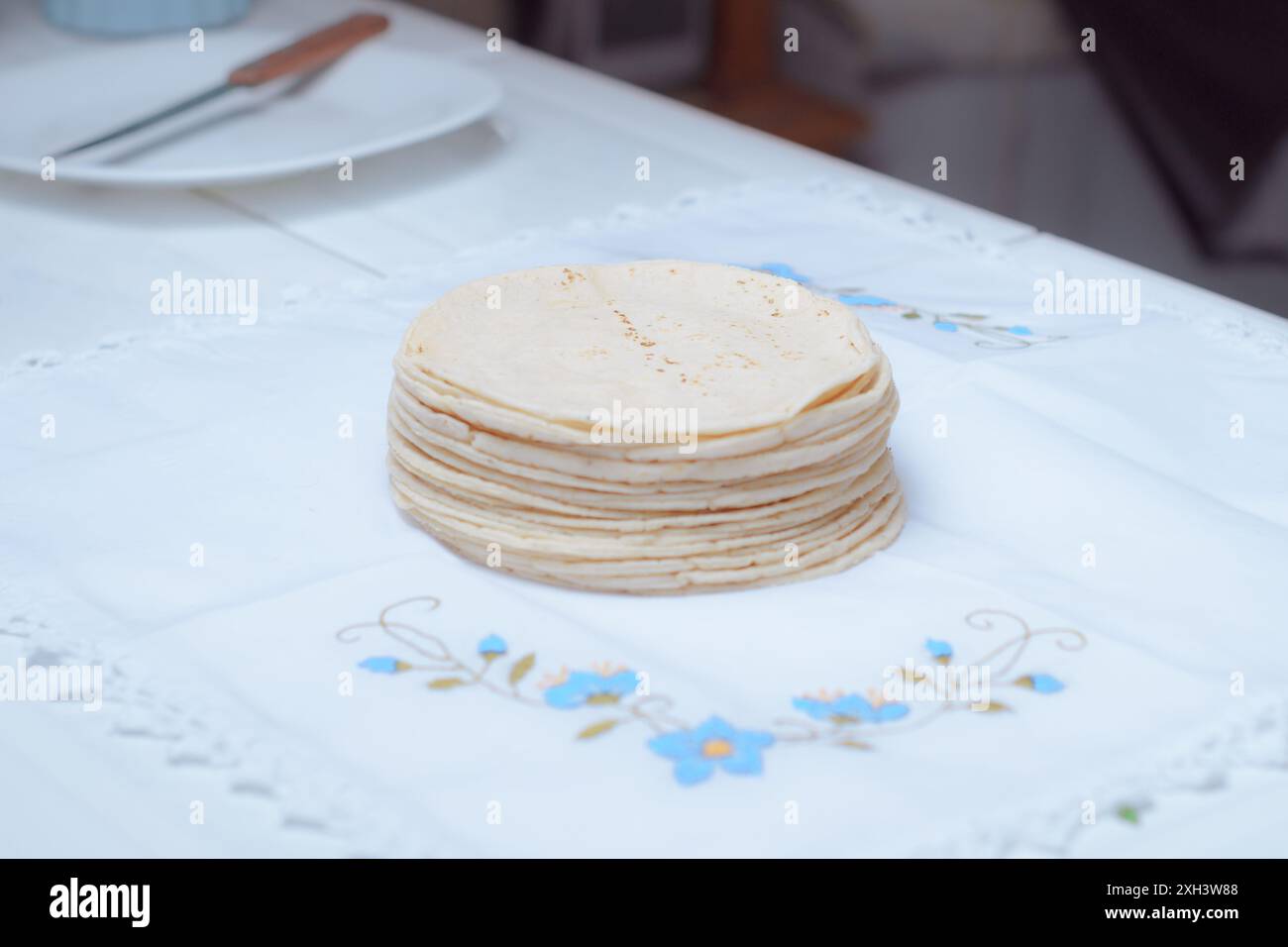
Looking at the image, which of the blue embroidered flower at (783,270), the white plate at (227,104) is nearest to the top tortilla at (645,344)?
the blue embroidered flower at (783,270)

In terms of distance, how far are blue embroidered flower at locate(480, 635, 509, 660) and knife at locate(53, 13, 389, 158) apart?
0.78 metres

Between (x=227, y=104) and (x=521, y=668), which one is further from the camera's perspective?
(x=227, y=104)

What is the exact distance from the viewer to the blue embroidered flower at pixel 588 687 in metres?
0.67

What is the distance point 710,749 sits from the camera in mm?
632

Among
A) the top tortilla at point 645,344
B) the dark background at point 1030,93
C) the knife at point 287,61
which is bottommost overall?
the dark background at point 1030,93

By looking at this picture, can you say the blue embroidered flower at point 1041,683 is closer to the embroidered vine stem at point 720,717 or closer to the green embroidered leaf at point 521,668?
the embroidered vine stem at point 720,717

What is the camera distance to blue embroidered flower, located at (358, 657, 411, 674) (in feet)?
2.25

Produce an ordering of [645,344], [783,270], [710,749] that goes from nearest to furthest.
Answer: [710,749] < [645,344] < [783,270]

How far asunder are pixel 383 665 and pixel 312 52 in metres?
0.92

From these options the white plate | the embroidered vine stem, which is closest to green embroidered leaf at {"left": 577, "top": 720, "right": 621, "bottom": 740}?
the embroidered vine stem

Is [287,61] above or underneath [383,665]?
above

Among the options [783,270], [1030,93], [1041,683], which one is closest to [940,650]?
[1041,683]

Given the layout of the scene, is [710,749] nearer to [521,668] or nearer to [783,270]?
[521,668]
